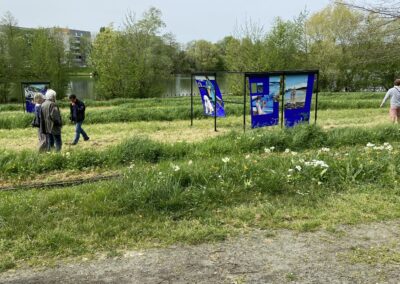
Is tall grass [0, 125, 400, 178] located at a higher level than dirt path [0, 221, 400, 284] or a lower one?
higher

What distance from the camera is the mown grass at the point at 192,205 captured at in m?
4.38

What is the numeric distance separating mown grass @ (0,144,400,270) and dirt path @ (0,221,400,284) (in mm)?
270

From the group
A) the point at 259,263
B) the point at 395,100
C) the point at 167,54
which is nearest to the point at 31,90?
the point at 395,100

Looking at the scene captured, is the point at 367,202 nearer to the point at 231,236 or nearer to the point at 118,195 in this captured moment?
the point at 231,236

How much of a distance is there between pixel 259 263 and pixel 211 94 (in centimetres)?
1161

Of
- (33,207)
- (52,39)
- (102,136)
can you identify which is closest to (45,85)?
(102,136)

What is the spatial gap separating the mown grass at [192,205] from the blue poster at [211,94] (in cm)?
801

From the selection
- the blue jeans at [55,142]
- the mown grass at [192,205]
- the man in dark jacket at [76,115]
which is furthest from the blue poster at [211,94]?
the mown grass at [192,205]

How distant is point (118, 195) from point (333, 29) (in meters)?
44.2

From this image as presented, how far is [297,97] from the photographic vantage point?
12289 millimetres

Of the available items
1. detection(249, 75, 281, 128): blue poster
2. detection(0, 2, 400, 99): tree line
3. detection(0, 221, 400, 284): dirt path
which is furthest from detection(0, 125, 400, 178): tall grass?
detection(0, 2, 400, 99): tree line

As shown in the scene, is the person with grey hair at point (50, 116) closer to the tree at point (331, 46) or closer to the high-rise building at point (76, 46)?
the tree at point (331, 46)

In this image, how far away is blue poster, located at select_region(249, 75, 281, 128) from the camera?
12133mm

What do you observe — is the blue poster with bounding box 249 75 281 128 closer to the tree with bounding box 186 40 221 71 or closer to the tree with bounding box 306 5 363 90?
the tree with bounding box 306 5 363 90
